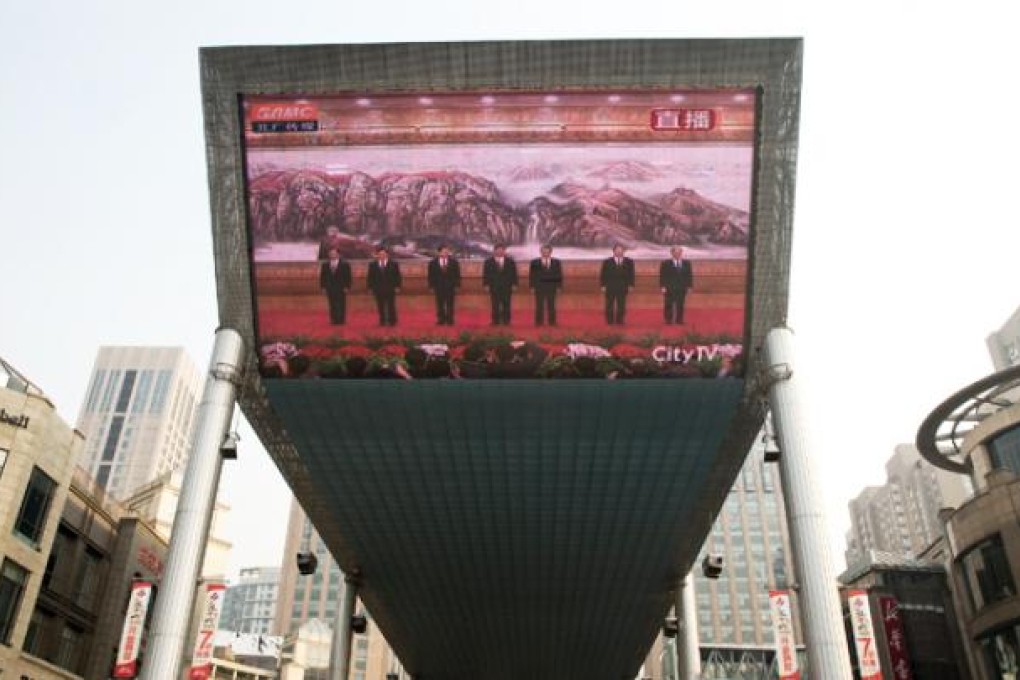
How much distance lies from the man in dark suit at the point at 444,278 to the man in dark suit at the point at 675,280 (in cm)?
594

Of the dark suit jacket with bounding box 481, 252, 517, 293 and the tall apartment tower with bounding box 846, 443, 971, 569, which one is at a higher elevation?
the tall apartment tower with bounding box 846, 443, 971, 569

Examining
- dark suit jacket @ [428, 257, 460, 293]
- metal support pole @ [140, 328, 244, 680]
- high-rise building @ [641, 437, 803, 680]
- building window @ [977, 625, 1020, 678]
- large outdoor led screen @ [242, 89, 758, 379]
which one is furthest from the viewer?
high-rise building @ [641, 437, 803, 680]

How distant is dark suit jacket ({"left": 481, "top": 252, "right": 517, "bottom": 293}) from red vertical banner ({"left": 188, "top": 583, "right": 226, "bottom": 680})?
37.8 feet

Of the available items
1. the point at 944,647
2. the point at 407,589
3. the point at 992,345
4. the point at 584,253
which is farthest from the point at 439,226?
the point at 992,345

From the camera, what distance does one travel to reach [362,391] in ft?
89.6

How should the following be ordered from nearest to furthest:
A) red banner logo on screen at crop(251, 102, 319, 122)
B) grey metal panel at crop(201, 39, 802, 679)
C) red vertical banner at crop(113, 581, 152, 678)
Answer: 1. grey metal panel at crop(201, 39, 802, 679)
2. red vertical banner at crop(113, 581, 152, 678)
3. red banner logo on screen at crop(251, 102, 319, 122)

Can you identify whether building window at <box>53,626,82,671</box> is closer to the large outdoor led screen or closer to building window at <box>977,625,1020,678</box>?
the large outdoor led screen

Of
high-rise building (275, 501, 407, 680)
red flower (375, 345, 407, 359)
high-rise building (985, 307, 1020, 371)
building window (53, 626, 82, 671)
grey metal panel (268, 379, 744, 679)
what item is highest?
high-rise building (985, 307, 1020, 371)

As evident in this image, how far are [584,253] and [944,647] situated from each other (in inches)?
1508

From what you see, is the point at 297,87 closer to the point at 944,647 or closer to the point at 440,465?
the point at 440,465

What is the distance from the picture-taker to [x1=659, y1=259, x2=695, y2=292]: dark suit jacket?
80.6 feet

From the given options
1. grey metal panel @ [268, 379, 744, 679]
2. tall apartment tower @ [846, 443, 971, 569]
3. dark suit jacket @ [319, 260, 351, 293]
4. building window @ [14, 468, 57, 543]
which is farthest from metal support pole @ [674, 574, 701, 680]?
tall apartment tower @ [846, 443, 971, 569]

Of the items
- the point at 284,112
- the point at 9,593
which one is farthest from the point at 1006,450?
the point at 9,593

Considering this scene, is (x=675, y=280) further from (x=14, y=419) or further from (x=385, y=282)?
(x=14, y=419)
